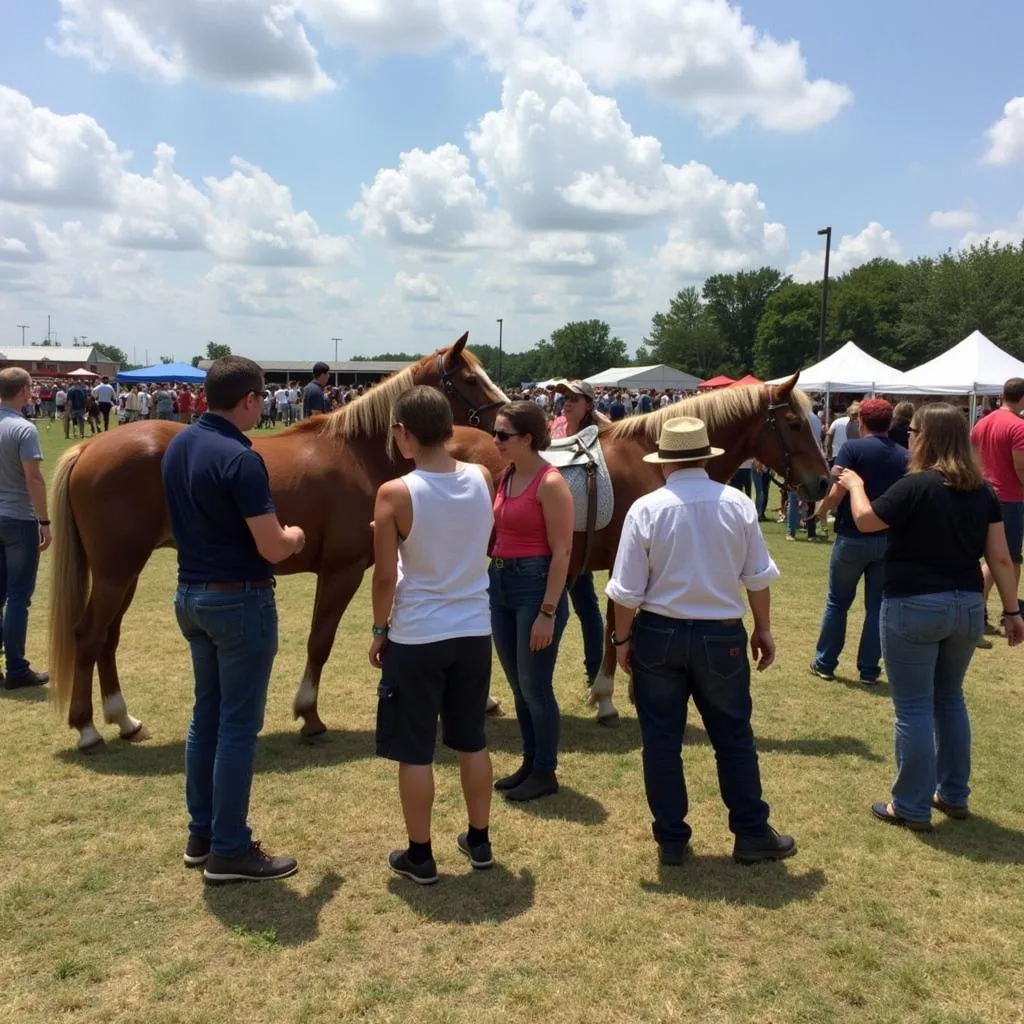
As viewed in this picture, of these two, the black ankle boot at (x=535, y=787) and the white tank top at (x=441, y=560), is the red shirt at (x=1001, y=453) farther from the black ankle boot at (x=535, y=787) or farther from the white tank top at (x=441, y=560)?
the white tank top at (x=441, y=560)

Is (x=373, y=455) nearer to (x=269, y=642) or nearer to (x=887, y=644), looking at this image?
(x=269, y=642)

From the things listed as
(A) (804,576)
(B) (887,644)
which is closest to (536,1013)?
(B) (887,644)

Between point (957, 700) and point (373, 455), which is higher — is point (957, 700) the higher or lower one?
the lower one

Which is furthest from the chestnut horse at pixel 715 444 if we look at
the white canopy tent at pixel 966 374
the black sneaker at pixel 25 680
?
the white canopy tent at pixel 966 374

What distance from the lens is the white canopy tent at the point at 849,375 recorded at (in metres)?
21.9

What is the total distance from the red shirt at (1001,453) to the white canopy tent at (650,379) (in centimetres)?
5773

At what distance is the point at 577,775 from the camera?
501 centimetres

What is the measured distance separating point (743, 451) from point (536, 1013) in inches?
171

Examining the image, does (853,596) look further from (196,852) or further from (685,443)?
(196,852)

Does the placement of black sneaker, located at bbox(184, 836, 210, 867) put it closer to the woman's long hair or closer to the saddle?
the saddle

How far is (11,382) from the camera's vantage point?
20.5 feet

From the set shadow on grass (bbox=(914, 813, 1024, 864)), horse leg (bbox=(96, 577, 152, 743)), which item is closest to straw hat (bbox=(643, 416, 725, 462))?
shadow on grass (bbox=(914, 813, 1024, 864))

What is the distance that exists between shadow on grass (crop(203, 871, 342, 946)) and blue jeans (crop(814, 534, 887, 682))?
470 centimetres

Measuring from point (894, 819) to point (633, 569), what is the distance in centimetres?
212
